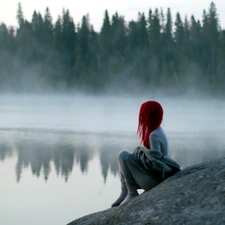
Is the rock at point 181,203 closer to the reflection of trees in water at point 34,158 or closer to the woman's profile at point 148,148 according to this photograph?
the woman's profile at point 148,148

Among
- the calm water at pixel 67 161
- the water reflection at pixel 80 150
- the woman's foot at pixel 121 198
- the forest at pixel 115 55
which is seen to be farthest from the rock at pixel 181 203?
the forest at pixel 115 55

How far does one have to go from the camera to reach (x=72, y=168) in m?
9.64

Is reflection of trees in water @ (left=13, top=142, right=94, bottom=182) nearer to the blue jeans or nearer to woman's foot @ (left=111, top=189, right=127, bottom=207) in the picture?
woman's foot @ (left=111, top=189, right=127, bottom=207)

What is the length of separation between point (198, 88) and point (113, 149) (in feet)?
120

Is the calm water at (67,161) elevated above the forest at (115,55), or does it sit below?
below

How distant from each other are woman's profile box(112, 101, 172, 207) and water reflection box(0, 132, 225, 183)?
4.68 m

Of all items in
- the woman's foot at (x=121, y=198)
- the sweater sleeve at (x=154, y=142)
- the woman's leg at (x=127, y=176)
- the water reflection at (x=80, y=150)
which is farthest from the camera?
the water reflection at (x=80, y=150)

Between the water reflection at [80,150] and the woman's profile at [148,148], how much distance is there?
4.68 meters

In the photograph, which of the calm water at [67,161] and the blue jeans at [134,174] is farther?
the calm water at [67,161]

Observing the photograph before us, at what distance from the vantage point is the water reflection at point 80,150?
9.78 meters

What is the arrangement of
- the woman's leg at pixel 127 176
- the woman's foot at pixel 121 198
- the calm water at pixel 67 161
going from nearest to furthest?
the woman's leg at pixel 127 176 → the woman's foot at pixel 121 198 → the calm water at pixel 67 161

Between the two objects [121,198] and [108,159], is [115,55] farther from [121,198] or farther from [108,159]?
[121,198]

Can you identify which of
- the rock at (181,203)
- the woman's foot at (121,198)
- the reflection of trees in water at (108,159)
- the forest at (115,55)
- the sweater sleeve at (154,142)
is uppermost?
the forest at (115,55)

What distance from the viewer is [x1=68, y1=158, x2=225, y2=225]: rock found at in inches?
115
